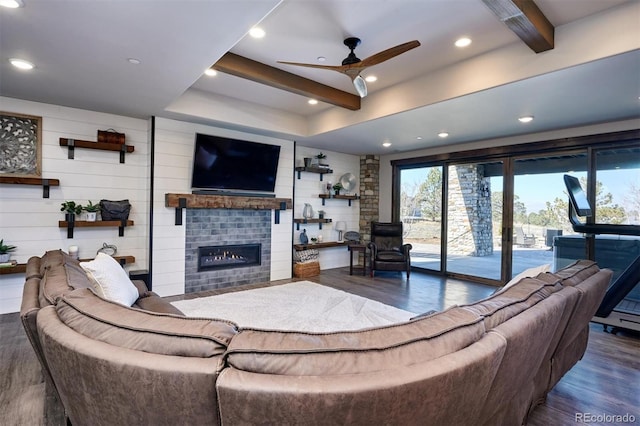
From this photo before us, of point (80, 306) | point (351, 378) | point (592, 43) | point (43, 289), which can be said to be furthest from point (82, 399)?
point (592, 43)

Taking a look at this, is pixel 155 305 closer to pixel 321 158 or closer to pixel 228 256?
pixel 228 256

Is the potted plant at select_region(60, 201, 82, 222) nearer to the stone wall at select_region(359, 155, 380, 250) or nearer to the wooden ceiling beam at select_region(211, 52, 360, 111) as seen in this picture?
the wooden ceiling beam at select_region(211, 52, 360, 111)

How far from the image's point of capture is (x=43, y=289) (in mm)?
1567

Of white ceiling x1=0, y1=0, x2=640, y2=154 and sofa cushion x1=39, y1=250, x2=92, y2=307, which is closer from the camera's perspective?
sofa cushion x1=39, y1=250, x2=92, y2=307

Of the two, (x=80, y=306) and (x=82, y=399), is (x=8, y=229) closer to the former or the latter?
(x=80, y=306)

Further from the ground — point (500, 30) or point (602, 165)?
point (500, 30)

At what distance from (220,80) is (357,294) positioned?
11.5ft

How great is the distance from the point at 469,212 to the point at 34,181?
6616 mm

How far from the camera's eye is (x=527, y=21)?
2334mm

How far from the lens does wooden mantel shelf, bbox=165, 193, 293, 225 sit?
178 inches

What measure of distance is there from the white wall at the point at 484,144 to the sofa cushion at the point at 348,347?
4781mm

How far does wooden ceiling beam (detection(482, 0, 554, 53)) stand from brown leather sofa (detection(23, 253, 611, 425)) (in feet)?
6.99

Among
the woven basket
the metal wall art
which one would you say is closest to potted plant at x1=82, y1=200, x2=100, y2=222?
the metal wall art

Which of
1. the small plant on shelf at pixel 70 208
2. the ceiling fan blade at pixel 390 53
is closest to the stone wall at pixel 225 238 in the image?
the small plant on shelf at pixel 70 208
